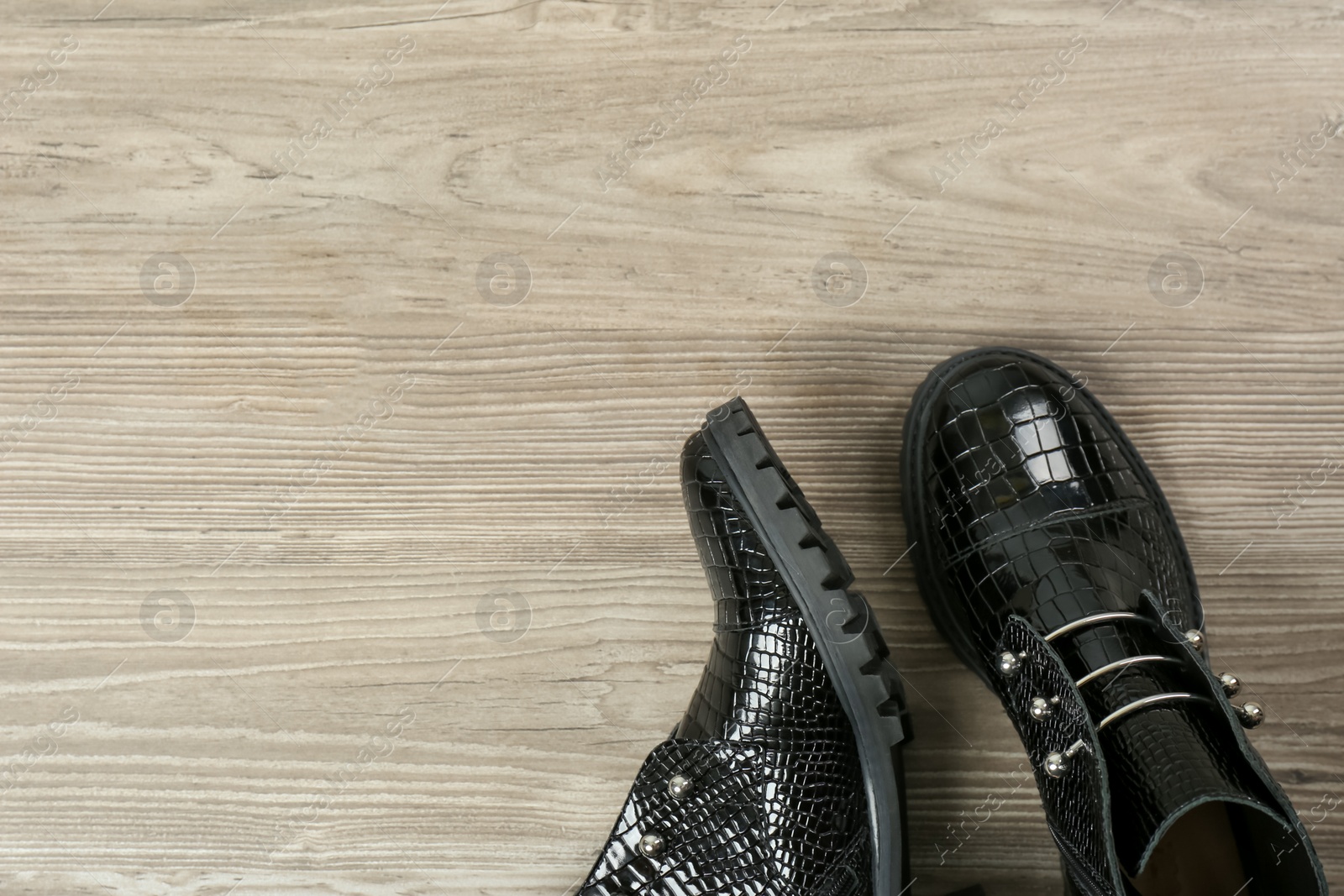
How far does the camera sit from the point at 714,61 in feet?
3.51

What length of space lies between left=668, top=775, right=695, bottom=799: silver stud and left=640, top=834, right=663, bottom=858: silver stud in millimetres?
45

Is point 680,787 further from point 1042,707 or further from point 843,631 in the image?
point 1042,707

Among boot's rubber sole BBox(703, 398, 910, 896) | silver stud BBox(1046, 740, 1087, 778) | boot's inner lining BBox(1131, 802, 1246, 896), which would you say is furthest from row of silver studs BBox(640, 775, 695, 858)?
boot's inner lining BBox(1131, 802, 1246, 896)

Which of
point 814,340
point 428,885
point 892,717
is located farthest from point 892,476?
point 428,885

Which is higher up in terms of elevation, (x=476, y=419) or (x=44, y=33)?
(x=44, y=33)

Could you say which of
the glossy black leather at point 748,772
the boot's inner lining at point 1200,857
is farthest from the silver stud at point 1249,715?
the glossy black leather at point 748,772

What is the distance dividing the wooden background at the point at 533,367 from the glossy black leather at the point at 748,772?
6.3 inches

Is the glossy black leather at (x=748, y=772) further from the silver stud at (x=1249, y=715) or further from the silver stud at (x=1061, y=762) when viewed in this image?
the silver stud at (x=1249, y=715)

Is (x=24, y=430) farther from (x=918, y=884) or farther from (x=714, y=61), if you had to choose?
(x=918, y=884)

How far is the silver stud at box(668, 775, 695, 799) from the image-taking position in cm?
87

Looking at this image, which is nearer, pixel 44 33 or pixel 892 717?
pixel 892 717

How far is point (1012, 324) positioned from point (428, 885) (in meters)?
1.06

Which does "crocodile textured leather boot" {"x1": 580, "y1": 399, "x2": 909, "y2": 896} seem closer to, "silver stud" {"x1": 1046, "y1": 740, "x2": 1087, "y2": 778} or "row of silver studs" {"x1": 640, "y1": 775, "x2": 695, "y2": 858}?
"row of silver studs" {"x1": 640, "y1": 775, "x2": 695, "y2": 858}

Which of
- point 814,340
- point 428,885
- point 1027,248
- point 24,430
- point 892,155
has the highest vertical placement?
point 892,155
